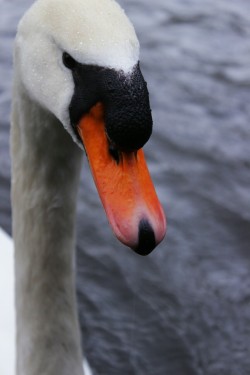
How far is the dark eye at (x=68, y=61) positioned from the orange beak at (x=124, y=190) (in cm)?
14

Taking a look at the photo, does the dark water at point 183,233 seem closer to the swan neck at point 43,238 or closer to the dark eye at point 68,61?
the swan neck at point 43,238

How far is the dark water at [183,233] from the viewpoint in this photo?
449 cm

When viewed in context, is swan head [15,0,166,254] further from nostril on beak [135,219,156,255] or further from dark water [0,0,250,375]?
dark water [0,0,250,375]

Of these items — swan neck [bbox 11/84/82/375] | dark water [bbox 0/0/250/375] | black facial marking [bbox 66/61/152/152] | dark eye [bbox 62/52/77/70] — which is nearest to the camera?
black facial marking [bbox 66/61/152/152]

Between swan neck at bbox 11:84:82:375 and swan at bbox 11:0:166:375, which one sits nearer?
swan at bbox 11:0:166:375

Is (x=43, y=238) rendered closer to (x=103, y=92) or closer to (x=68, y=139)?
(x=68, y=139)

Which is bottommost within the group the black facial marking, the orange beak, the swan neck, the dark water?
the dark water

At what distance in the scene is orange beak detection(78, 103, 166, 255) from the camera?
220cm

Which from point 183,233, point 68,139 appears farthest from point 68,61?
point 183,233

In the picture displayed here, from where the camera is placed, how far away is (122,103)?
2180 mm

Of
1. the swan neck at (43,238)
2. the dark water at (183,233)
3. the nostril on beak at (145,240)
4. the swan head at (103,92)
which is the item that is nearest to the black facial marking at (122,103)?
the swan head at (103,92)

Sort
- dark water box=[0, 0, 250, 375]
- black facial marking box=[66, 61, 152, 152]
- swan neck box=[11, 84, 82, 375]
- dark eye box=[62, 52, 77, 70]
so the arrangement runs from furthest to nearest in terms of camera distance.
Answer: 1. dark water box=[0, 0, 250, 375]
2. swan neck box=[11, 84, 82, 375]
3. dark eye box=[62, 52, 77, 70]
4. black facial marking box=[66, 61, 152, 152]

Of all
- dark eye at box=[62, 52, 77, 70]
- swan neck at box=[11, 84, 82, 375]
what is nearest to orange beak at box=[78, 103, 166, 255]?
dark eye at box=[62, 52, 77, 70]

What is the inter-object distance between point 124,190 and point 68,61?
0.39 m
